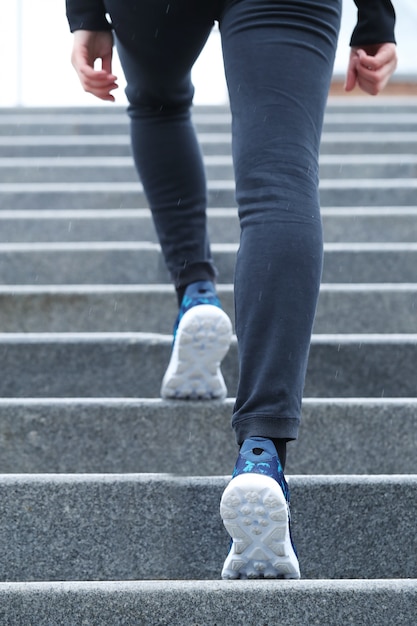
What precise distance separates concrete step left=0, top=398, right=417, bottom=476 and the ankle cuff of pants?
472 millimetres

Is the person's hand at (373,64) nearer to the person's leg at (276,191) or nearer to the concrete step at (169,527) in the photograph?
the person's leg at (276,191)

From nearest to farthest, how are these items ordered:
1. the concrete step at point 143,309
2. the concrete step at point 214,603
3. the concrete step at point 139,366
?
the concrete step at point 214,603, the concrete step at point 139,366, the concrete step at point 143,309

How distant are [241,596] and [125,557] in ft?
0.97

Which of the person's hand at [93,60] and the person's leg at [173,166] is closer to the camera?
the person's hand at [93,60]

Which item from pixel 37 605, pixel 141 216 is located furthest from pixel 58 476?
pixel 141 216

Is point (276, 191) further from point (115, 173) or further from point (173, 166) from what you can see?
point (115, 173)

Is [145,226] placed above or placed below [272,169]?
below

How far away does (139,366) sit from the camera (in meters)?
1.92

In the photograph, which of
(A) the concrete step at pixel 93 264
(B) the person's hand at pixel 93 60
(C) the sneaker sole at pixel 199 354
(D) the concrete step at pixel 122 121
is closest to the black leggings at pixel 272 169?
(B) the person's hand at pixel 93 60

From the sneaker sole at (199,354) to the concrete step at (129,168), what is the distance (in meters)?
1.90

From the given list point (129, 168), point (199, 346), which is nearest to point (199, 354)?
point (199, 346)

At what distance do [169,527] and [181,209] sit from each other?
0.57 m

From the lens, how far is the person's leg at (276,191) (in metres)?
1.16

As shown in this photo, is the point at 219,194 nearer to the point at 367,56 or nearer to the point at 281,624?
the point at 367,56
